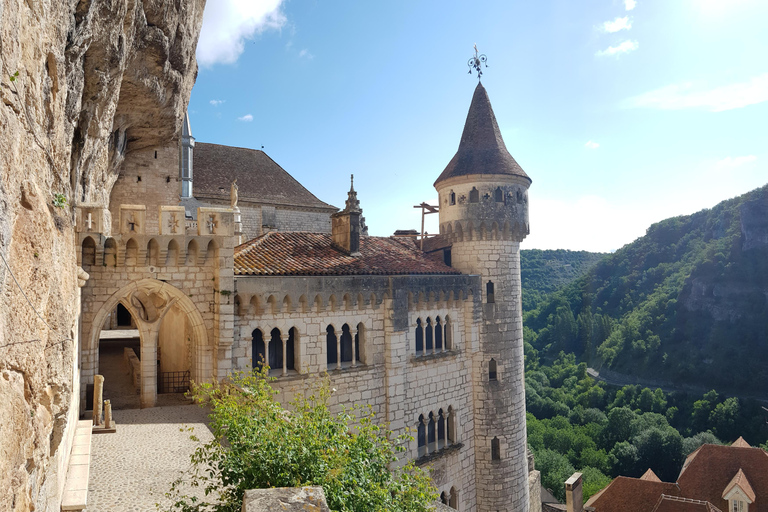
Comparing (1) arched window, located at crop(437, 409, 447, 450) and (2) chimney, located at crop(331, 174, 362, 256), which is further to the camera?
(1) arched window, located at crop(437, 409, 447, 450)

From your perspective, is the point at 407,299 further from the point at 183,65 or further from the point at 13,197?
the point at 13,197

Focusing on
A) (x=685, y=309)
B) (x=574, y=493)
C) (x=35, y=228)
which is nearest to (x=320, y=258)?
(x=35, y=228)

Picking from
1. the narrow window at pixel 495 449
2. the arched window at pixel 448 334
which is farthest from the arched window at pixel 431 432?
the narrow window at pixel 495 449

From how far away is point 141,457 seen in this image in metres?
10.5

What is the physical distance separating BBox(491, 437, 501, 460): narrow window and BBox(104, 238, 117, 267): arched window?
52.9 ft

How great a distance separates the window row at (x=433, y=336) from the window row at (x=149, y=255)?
8.71m

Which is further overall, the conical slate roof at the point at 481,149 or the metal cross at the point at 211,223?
the conical slate roof at the point at 481,149

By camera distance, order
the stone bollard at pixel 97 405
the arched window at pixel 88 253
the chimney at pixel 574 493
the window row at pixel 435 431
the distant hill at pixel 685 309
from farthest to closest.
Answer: the distant hill at pixel 685 309 → the chimney at pixel 574 493 → the window row at pixel 435 431 → the arched window at pixel 88 253 → the stone bollard at pixel 97 405

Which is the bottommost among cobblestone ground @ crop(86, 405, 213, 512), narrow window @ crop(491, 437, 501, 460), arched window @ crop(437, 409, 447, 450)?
narrow window @ crop(491, 437, 501, 460)

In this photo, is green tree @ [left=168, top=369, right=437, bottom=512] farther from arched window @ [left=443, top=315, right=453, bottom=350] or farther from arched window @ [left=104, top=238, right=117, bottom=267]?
arched window @ [left=443, top=315, right=453, bottom=350]

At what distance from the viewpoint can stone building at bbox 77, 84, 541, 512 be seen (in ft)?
45.3

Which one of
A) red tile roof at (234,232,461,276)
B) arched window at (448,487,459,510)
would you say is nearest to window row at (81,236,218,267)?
red tile roof at (234,232,461,276)

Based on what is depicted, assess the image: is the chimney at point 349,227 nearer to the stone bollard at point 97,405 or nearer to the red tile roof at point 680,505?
the stone bollard at point 97,405

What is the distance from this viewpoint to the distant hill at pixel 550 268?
132m
